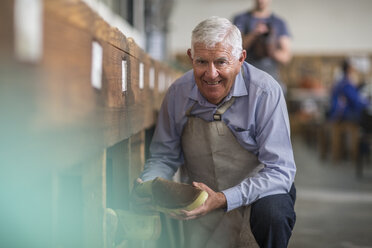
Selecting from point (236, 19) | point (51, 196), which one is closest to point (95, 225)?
point (51, 196)

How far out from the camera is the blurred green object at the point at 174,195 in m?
1.67

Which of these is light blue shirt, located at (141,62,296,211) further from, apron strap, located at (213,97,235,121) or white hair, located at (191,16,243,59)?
white hair, located at (191,16,243,59)

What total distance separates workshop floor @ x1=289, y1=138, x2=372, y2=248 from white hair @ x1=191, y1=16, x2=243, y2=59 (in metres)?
1.66

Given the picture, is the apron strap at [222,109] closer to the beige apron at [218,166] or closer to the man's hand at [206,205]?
the beige apron at [218,166]

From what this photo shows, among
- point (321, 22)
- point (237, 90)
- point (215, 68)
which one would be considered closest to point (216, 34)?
point (215, 68)

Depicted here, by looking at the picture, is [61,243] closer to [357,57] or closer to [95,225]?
[95,225]

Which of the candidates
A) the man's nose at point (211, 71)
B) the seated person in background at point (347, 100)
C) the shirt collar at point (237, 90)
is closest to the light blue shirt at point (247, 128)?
the shirt collar at point (237, 90)

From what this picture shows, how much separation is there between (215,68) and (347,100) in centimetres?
565

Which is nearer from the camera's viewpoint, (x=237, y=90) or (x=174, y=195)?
(x=174, y=195)

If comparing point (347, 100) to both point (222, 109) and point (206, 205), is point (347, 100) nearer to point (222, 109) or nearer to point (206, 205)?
point (222, 109)

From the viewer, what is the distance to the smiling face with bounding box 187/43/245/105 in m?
1.83

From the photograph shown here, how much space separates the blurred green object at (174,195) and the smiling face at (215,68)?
42 cm

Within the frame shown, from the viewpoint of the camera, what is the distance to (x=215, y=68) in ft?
6.07

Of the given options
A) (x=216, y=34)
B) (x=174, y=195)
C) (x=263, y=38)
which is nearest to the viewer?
(x=174, y=195)
